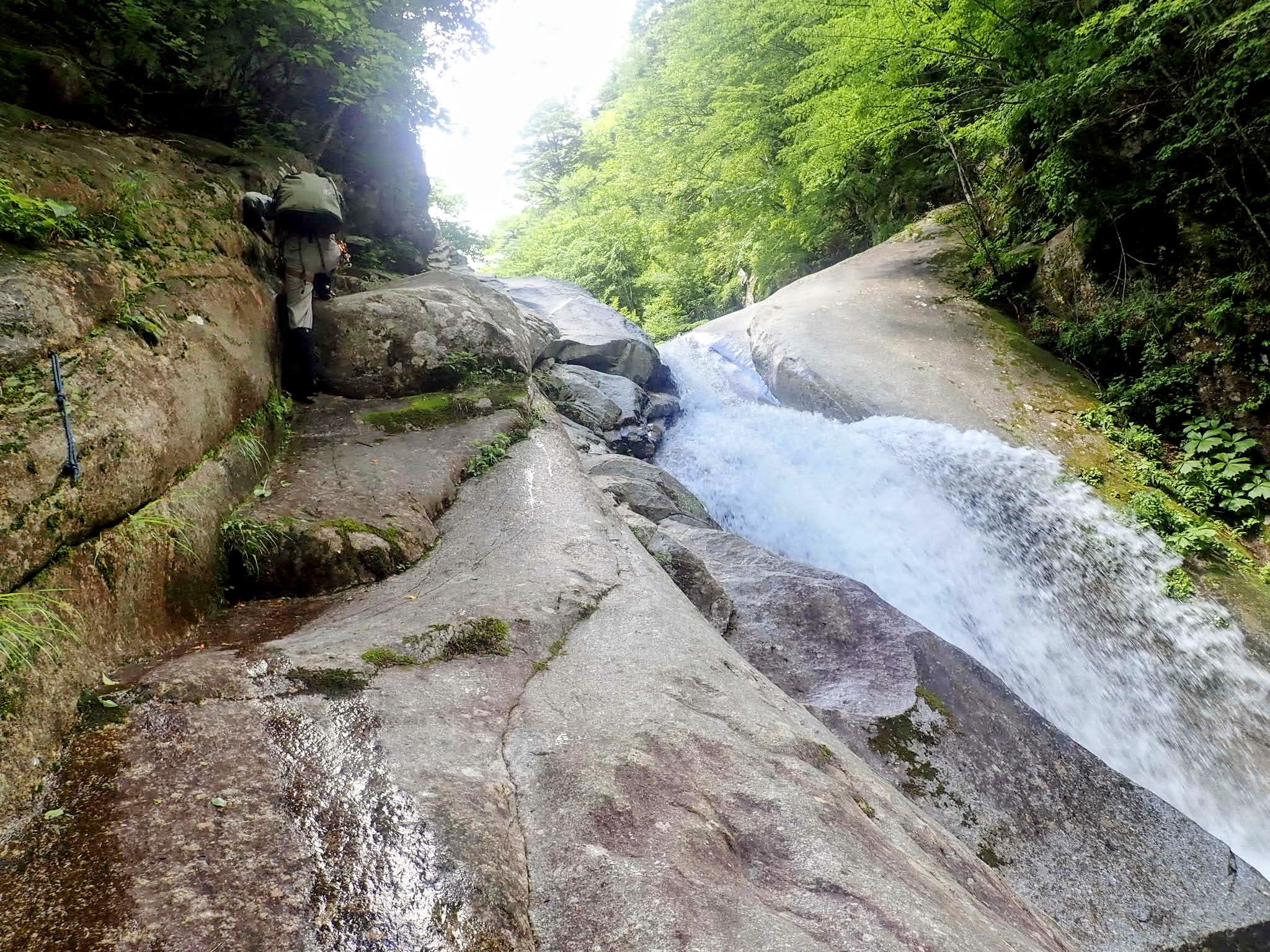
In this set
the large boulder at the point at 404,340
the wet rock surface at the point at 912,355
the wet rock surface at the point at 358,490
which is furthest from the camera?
the wet rock surface at the point at 912,355

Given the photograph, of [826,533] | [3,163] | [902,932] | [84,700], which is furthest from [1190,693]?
[3,163]

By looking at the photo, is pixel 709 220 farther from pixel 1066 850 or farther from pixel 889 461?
pixel 1066 850

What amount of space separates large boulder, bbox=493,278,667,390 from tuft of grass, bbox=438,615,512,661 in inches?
341

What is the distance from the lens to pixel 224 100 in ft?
22.1

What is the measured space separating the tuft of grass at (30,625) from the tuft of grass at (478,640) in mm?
1449

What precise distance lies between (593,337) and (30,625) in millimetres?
11151

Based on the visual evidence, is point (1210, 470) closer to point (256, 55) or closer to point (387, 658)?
point (387, 658)

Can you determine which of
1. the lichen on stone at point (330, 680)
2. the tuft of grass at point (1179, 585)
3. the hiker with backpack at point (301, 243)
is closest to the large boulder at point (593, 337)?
the hiker with backpack at point (301, 243)

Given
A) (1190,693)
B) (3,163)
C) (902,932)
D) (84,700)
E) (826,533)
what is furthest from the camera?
(826,533)

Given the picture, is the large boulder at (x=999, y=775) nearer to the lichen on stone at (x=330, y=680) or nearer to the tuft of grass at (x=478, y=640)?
the tuft of grass at (x=478, y=640)

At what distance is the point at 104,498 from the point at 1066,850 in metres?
6.09

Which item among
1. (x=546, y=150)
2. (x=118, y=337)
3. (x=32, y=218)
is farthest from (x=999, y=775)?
(x=546, y=150)

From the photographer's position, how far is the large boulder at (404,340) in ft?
20.9

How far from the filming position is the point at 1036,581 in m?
6.77
